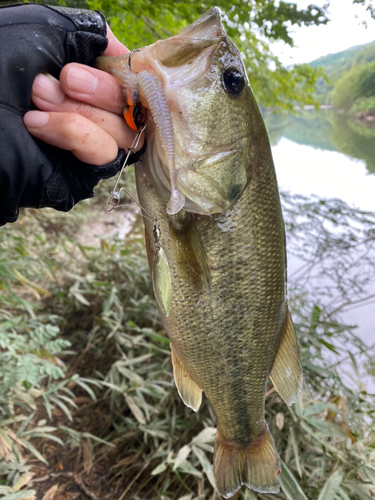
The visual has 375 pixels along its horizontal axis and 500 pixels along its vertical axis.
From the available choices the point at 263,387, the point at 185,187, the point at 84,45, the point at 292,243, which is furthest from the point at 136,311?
the point at 292,243

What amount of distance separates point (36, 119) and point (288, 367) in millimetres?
1320

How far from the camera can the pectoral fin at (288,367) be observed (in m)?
1.39

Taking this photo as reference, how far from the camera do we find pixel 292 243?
16.1 ft

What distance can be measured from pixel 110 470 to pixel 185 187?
2.06 m

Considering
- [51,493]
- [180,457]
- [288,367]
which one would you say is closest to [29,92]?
[288,367]

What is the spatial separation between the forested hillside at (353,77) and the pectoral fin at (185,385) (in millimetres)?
10647

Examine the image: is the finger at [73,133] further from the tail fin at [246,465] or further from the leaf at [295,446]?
the leaf at [295,446]

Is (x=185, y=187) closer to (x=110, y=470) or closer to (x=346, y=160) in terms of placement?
(x=110, y=470)

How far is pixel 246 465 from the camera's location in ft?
4.87

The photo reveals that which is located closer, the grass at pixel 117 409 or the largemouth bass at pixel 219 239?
the largemouth bass at pixel 219 239

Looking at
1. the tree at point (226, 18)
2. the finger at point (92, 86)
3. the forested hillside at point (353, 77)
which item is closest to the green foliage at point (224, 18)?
the tree at point (226, 18)

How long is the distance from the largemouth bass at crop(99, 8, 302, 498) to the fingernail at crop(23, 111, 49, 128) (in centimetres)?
24

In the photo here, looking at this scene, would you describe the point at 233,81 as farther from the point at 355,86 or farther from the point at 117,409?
the point at 355,86

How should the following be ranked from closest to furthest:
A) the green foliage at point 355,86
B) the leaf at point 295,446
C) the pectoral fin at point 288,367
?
the pectoral fin at point 288,367 < the leaf at point 295,446 < the green foliage at point 355,86
